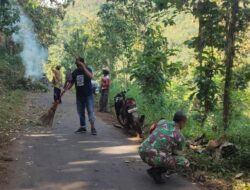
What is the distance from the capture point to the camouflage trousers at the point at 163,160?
6672 mm

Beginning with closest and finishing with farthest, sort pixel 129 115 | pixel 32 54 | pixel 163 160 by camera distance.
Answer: pixel 163 160, pixel 129 115, pixel 32 54

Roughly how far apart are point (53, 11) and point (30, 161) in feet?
73.8

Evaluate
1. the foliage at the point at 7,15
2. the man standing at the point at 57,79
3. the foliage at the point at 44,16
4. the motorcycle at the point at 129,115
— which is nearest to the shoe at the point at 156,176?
the motorcycle at the point at 129,115

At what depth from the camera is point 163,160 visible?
6664 millimetres

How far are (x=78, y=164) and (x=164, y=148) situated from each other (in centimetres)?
198

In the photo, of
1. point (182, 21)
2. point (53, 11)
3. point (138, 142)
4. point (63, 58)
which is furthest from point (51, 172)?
point (182, 21)

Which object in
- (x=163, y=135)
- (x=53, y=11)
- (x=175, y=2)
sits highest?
(x=53, y=11)

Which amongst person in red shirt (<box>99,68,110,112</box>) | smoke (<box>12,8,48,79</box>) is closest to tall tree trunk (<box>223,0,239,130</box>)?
person in red shirt (<box>99,68,110,112</box>)

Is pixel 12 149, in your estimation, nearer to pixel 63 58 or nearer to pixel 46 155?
pixel 46 155

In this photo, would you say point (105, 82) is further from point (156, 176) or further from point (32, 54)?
point (32, 54)

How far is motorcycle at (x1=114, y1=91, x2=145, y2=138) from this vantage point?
35.6ft

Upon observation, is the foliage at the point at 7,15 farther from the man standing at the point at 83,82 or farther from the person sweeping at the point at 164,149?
the person sweeping at the point at 164,149

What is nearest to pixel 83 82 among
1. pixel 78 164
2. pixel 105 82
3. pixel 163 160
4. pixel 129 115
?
pixel 129 115

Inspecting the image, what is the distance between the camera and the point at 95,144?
31.9ft
